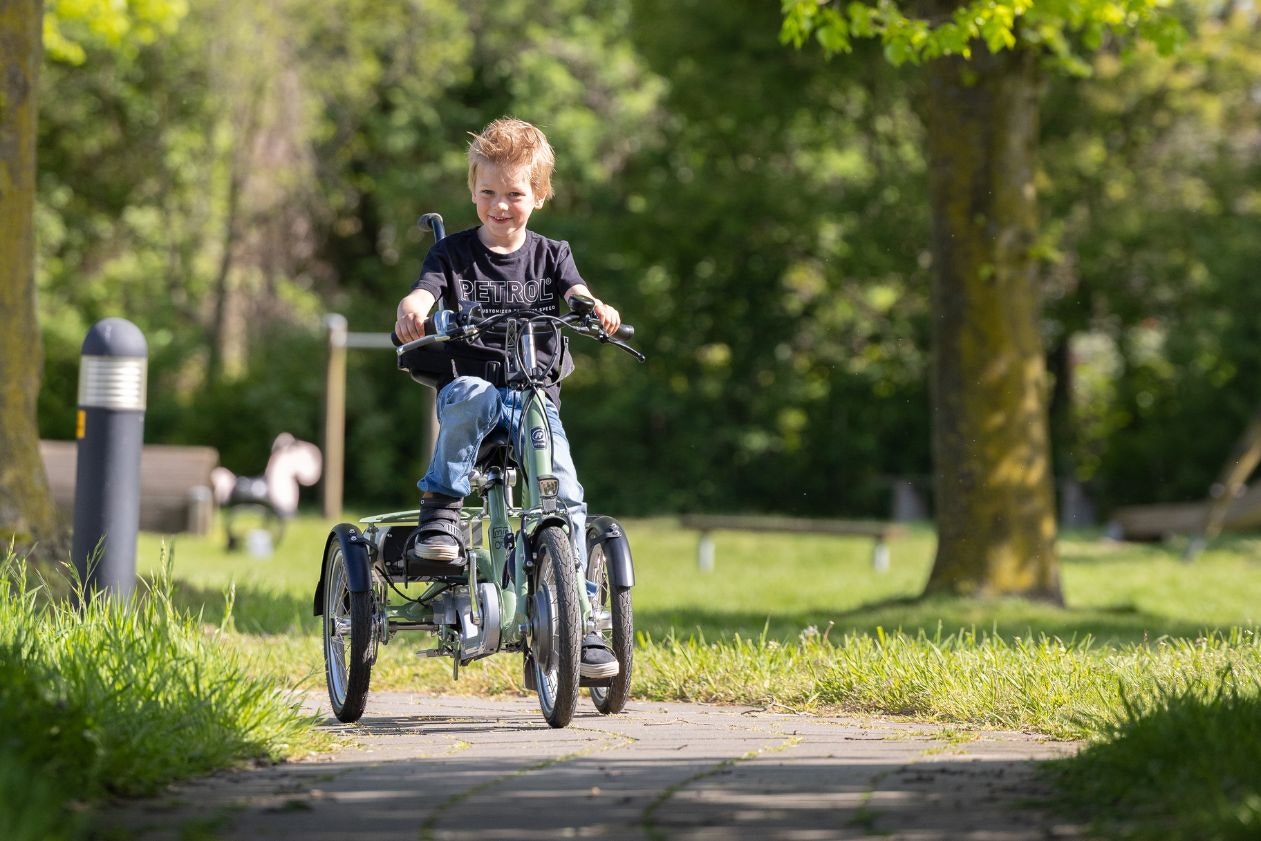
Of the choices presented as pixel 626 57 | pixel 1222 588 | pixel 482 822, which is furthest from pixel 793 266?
pixel 482 822

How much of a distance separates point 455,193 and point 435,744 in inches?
966

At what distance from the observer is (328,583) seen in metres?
5.88

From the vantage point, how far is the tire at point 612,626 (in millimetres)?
5160

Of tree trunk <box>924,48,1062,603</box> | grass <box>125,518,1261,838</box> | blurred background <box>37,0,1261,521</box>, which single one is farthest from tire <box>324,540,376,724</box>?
blurred background <box>37,0,1261,521</box>

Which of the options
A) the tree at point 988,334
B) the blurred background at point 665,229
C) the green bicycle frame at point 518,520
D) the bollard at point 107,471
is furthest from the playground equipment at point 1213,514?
the green bicycle frame at point 518,520

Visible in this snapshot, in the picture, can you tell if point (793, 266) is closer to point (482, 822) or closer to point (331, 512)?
point (331, 512)

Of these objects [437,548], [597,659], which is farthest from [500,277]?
[597,659]

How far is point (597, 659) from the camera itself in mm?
5059

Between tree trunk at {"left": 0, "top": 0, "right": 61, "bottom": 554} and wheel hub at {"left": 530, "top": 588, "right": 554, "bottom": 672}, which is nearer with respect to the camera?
wheel hub at {"left": 530, "top": 588, "right": 554, "bottom": 672}

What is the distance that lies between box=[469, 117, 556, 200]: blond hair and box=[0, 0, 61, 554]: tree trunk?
356cm

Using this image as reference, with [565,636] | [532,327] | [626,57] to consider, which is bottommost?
[565,636]

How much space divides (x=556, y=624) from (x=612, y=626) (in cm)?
21

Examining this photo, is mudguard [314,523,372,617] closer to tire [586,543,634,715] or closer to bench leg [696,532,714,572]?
tire [586,543,634,715]

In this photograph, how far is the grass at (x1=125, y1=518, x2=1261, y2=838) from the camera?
388 centimetres
